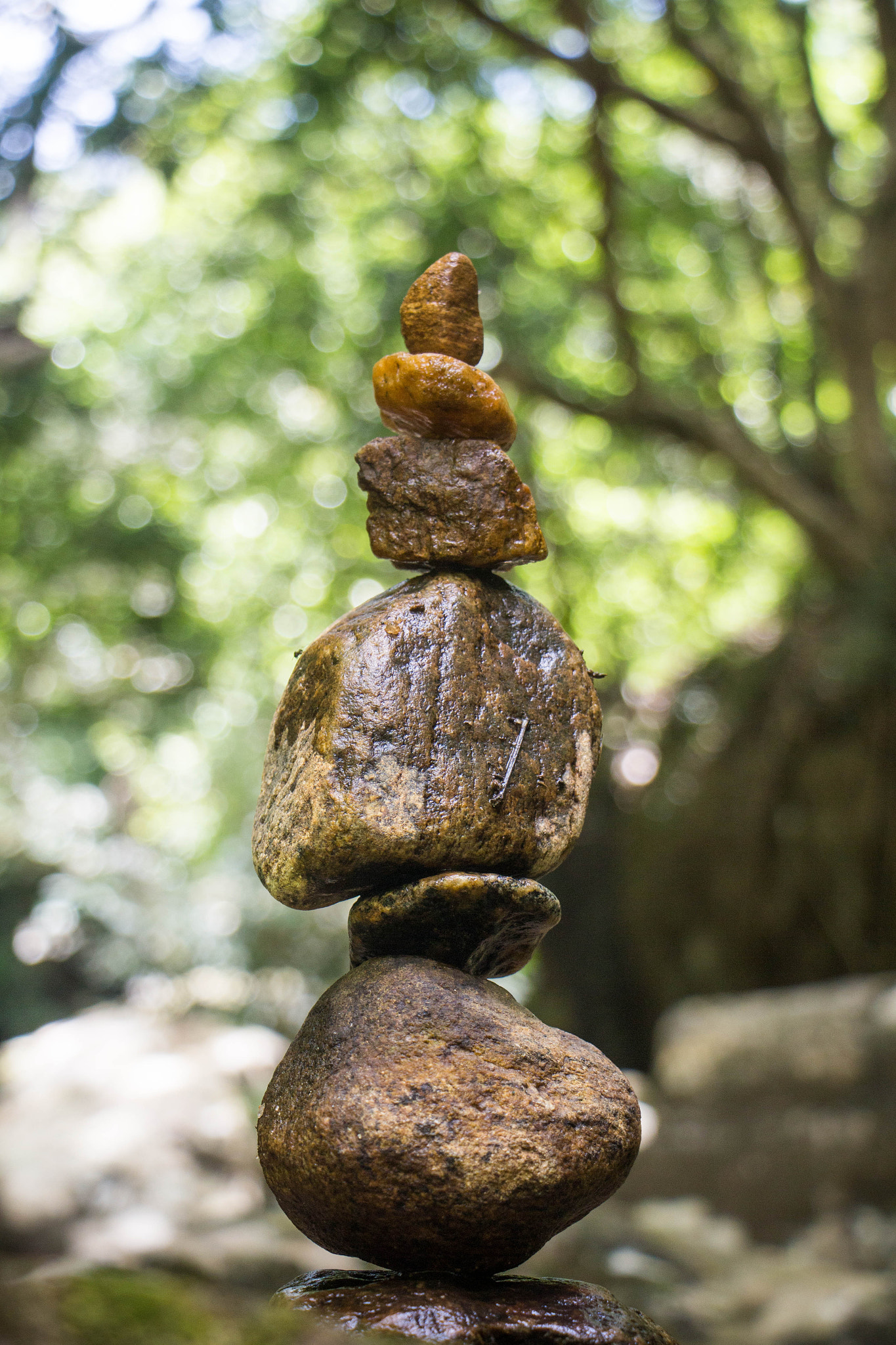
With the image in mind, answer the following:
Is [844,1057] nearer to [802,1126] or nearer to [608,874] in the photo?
[802,1126]

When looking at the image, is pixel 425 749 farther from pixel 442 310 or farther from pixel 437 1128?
pixel 442 310

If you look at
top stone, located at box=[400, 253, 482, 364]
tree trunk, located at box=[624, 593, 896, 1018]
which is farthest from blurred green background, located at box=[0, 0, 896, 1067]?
top stone, located at box=[400, 253, 482, 364]

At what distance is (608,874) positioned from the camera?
9.82m

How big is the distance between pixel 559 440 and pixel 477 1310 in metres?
9.70

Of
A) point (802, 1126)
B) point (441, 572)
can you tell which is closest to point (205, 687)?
point (802, 1126)

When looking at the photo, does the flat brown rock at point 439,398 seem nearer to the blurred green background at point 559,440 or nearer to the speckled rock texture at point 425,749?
the speckled rock texture at point 425,749

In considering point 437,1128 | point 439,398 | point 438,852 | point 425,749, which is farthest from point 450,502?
point 437,1128

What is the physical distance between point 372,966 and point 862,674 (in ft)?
23.3

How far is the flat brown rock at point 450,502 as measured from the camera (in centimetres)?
251

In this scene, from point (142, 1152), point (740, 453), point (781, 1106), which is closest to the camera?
point (781, 1106)

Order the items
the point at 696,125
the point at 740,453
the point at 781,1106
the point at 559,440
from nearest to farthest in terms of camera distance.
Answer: the point at 781,1106 → the point at 696,125 → the point at 740,453 → the point at 559,440

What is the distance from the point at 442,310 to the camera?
2.59m

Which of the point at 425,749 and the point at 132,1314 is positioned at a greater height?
the point at 425,749

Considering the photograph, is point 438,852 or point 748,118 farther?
point 748,118
